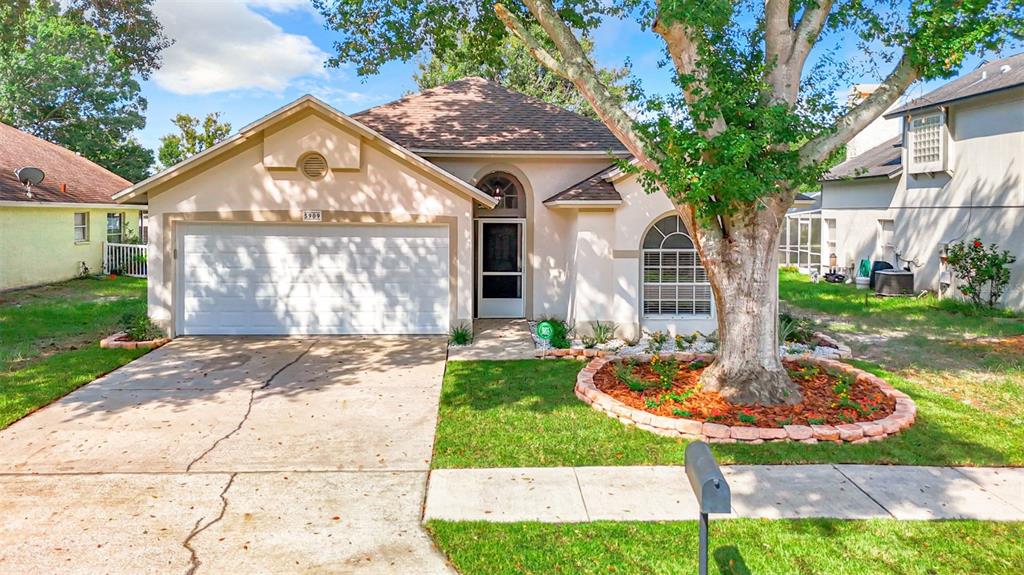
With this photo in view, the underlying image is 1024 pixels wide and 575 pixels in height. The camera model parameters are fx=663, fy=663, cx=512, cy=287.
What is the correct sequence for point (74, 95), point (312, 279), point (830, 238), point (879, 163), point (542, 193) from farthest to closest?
point (74, 95) → point (830, 238) → point (879, 163) → point (542, 193) → point (312, 279)

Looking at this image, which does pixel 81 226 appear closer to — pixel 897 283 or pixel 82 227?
pixel 82 227

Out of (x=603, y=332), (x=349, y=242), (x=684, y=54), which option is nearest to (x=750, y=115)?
(x=684, y=54)

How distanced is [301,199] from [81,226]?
14.5 meters

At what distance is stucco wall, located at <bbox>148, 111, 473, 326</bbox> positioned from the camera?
1233cm

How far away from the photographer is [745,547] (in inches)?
188

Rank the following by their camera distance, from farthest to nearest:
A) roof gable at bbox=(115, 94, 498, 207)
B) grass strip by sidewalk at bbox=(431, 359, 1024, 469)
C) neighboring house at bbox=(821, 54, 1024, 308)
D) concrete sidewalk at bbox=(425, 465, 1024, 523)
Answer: neighboring house at bbox=(821, 54, 1024, 308) → roof gable at bbox=(115, 94, 498, 207) → grass strip by sidewalk at bbox=(431, 359, 1024, 469) → concrete sidewalk at bbox=(425, 465, 1024, 523)

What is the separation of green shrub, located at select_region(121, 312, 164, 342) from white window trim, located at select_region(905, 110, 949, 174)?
1958 centimetres

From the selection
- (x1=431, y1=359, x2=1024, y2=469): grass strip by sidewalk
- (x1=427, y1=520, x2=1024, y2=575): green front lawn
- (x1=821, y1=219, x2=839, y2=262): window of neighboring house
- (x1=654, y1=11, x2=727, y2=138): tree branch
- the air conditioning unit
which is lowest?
(x1=427, y1=520, x2=1024, y2=575): green front lawn

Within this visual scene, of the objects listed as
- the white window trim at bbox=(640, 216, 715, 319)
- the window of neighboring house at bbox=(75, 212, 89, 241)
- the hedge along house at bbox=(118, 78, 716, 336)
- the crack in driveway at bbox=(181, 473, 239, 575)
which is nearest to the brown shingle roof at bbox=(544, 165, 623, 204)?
the hedge along house at bbox=(118, 78, 716, 336)

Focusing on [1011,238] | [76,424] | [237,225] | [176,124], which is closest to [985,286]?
[1011,238]

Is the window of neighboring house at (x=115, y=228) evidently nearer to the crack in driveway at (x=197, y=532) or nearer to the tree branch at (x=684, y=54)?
the crack in driveway at (x=197, y=532)

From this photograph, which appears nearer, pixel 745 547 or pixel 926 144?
pixel 745 547

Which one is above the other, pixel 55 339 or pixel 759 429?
pixel 55 339

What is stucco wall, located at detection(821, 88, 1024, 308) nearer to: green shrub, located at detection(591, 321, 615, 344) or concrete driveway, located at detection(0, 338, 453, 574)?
green shrub, located at detection(591, 321, 615, 344)
